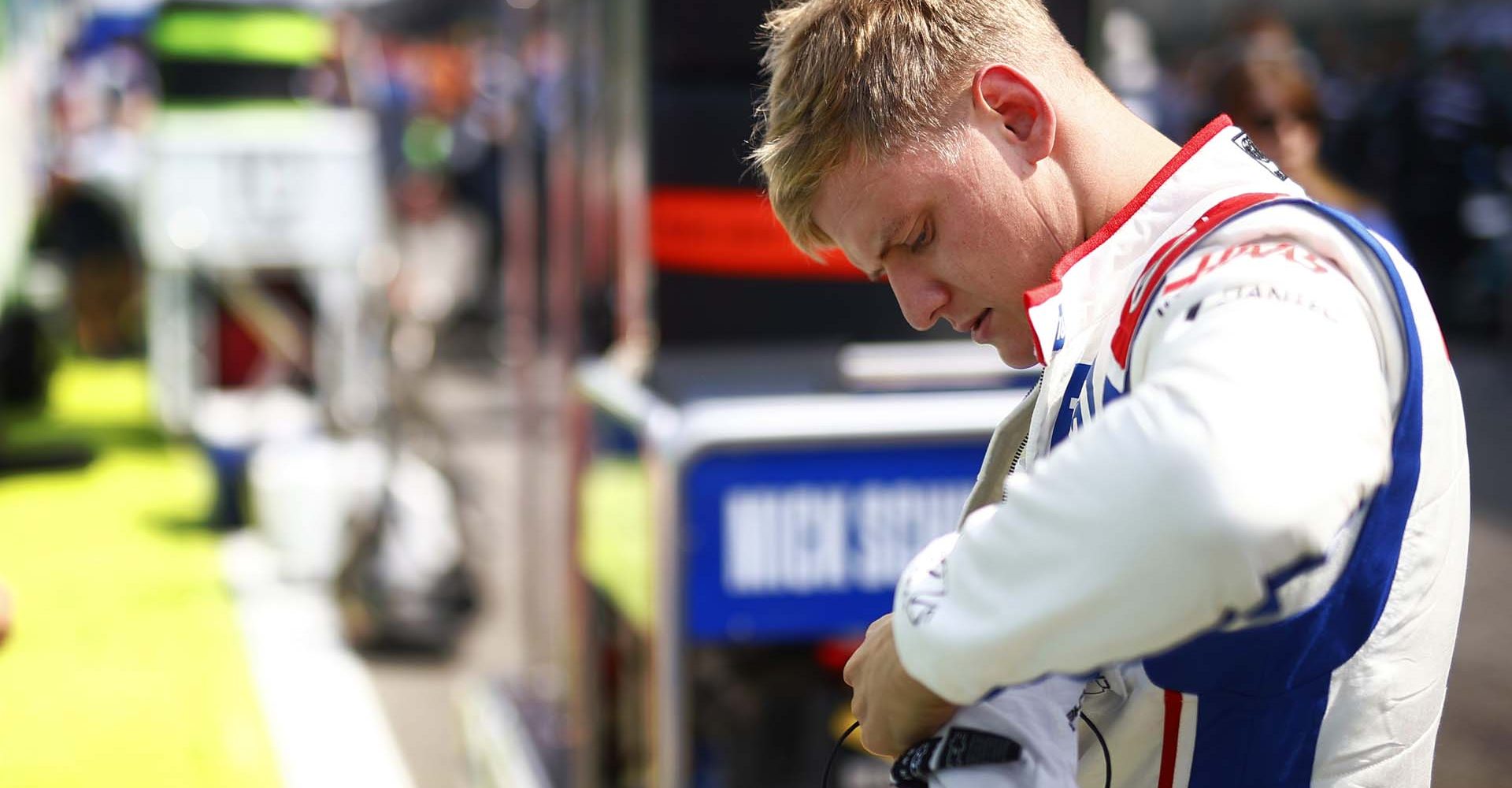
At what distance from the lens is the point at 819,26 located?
0.99m

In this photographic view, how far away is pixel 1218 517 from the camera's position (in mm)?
739

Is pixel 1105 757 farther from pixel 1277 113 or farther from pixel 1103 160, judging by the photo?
pixel 1277 113

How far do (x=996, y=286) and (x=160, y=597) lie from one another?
4710 millimetres

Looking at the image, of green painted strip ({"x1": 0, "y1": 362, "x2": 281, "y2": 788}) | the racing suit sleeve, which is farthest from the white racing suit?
green painted strip ({"x1": 0, "y1": 362, "x2": 281, "y2": 788})

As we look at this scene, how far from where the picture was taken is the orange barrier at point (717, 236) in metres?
2.98

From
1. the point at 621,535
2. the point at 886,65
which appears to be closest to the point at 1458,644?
the point at 621,535

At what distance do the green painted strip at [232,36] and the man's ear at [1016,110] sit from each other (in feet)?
21.2

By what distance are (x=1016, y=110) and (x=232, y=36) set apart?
255 inches

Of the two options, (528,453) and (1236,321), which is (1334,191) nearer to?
(528,453)

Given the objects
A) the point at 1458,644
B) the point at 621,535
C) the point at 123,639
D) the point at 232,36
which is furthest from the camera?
the point at 232,36

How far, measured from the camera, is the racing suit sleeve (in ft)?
2.44

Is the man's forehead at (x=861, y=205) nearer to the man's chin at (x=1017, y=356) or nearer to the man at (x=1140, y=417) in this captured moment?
the man at (x=1140, y=417)

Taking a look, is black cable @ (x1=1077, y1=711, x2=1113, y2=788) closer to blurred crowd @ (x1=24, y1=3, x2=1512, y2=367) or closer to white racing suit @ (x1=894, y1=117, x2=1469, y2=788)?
white racing suit @ (x1=894, y1=117, x2=1469, y2=788)

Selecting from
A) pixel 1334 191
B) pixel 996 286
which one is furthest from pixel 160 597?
pixel 996 286
